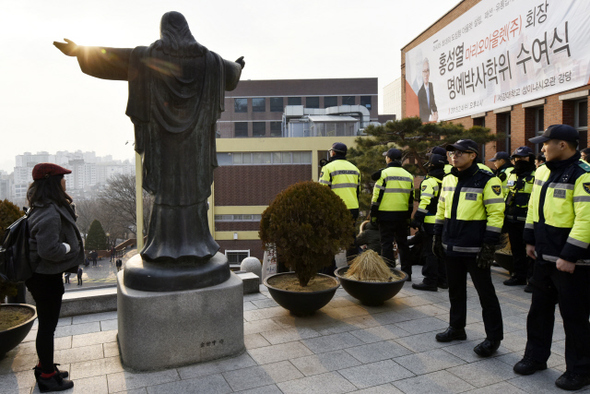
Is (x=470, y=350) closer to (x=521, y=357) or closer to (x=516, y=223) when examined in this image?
(x=521, y=357)

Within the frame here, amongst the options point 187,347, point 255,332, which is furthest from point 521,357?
point 187,347

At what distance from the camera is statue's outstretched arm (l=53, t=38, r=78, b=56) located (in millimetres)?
3957

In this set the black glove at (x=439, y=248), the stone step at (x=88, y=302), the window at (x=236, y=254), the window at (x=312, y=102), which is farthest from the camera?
the window at (x=312, y=102)

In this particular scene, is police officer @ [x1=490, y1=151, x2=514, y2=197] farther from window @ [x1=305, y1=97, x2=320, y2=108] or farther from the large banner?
window @ [x1=305, y1=97, x2=320, y2=108]

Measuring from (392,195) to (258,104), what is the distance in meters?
49.6

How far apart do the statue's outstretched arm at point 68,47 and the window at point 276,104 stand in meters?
51.4

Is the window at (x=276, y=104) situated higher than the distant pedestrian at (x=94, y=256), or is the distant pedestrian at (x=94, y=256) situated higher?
the window at (x=276, y=104)

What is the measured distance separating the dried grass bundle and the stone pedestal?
2.08 metres

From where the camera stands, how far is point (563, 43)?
1326cm

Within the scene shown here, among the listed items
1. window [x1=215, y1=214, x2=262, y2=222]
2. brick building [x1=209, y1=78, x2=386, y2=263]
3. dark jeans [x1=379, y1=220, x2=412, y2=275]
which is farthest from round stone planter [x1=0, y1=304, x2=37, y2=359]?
window [x1=215, y1=214, x2=262, y2=222]

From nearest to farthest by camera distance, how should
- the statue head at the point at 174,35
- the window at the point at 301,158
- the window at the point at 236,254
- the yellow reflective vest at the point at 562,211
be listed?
the yellow reflective vest at the point at 562,211 < the statue head at the point at 174,35 < the window at the point at 236,254 < the window at the point at 301,158

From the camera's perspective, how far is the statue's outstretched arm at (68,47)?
3957mm

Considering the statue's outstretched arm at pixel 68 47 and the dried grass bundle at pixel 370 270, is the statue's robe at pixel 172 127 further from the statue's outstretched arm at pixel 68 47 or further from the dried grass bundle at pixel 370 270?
the dried grass bundle at pixel 370 270

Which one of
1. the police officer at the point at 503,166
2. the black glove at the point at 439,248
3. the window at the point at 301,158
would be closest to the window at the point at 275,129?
the window at the point at 301,158
